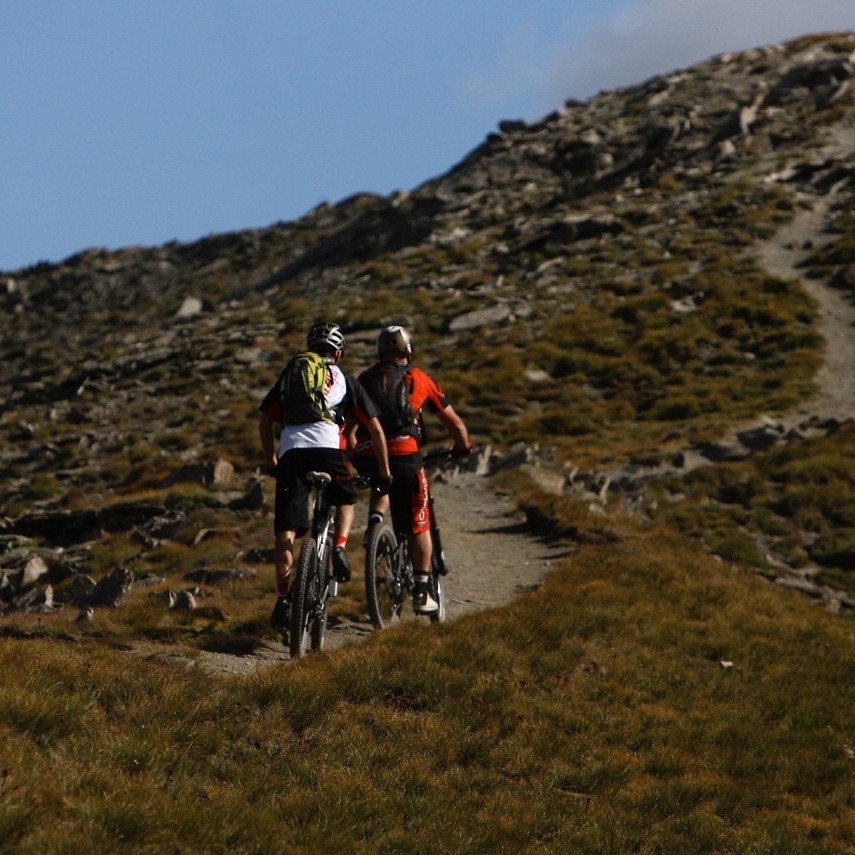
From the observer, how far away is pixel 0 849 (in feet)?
16.8

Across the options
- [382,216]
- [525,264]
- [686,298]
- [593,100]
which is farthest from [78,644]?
[593,100]

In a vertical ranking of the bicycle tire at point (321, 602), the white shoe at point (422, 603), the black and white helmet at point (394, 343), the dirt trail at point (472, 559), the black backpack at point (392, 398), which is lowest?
the dirt trail at point (472, 559)

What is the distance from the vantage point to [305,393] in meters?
9.41

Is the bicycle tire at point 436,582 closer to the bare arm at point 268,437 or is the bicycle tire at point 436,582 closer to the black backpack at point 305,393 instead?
the bare arm at point 268,437

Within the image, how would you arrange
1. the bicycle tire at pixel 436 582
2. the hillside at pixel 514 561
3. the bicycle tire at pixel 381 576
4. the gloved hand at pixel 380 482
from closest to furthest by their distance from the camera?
the hillside at pixel 514 561, the gloved hand at pixel 380 482, the bicycle tire at pixel 381 576, the bicycle tire at pixel 436 582

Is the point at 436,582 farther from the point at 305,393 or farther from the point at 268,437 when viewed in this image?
the point at 305,393

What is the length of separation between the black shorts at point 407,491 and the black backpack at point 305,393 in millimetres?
1314

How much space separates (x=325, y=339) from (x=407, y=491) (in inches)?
77.1

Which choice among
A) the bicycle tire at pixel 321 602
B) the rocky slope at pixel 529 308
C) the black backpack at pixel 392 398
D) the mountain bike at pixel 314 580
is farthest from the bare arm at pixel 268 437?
the rocky slope at pixel 529 308

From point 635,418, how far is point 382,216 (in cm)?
3979

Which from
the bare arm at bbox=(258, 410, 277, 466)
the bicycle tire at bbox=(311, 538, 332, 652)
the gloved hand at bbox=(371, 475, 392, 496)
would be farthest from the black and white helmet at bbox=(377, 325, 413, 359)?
the bicycle tire at bbox=(311, 538, 332, 652)

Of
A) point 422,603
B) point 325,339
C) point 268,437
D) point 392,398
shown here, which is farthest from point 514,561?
point 325,339

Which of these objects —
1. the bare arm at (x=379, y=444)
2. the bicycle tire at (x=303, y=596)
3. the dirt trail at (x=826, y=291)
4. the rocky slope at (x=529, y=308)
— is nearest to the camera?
the bicycle tire at (x=303, y=596)

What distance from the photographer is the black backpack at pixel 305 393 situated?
941 cm
